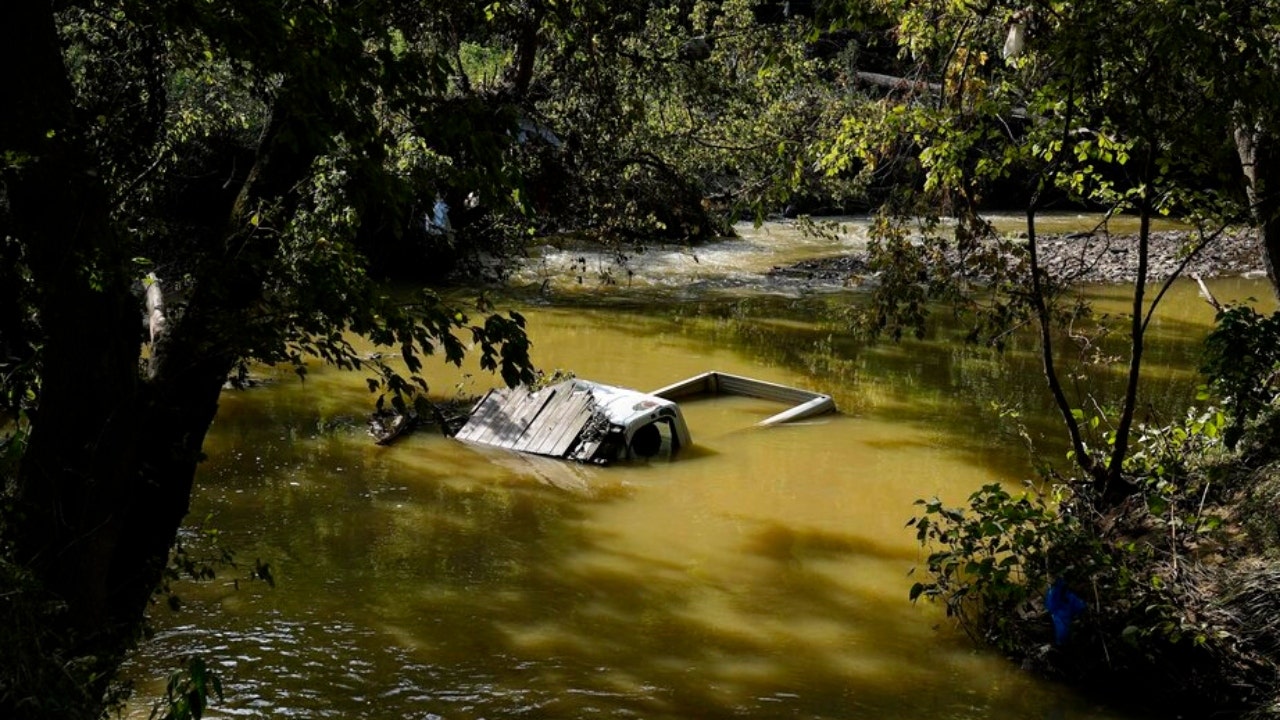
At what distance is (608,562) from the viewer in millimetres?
9445

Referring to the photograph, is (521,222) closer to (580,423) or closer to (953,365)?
(580,423)

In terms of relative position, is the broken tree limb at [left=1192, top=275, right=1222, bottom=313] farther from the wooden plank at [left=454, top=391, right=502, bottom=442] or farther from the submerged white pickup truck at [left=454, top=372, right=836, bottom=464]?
the wooden plank at [left=454, top=391, right=502, bottom=442]

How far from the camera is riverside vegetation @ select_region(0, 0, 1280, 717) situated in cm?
427

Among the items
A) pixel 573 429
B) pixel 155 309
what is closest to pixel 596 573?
pixel 573 429

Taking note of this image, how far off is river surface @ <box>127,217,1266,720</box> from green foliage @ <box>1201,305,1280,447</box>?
2.02m

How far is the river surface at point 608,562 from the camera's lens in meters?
7.29

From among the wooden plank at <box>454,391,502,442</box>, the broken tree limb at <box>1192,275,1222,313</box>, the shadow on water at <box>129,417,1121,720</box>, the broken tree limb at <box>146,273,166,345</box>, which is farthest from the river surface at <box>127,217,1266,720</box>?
the broken tree limb at <box>1192,275,1222,313</box>

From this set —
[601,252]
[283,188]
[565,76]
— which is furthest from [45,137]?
[601,252]

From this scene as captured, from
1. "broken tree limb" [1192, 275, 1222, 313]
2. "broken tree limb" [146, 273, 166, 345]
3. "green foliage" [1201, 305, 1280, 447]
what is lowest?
"green foliage" [1201, 305, 1280, 447]

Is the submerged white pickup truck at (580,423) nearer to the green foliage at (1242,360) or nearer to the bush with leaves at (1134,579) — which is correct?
the bush with leaves at (1134,579)

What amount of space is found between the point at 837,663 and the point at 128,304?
4963mm

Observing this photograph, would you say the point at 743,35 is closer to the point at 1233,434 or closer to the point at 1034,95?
the point at 1034,95

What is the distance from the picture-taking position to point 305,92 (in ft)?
13.4

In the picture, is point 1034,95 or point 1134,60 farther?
point 1034,95
